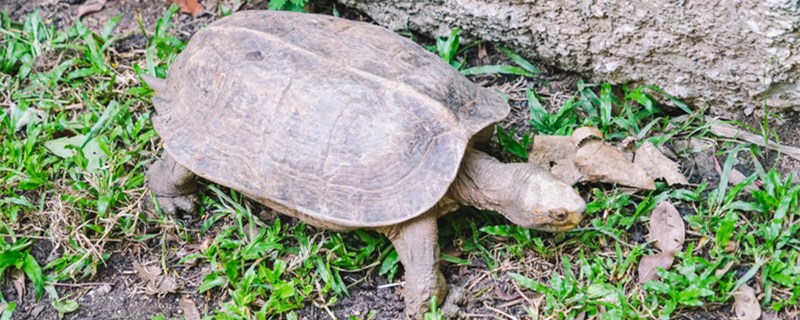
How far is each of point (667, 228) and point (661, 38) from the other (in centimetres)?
108

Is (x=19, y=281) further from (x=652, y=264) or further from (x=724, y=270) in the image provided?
(x=724, y=270)

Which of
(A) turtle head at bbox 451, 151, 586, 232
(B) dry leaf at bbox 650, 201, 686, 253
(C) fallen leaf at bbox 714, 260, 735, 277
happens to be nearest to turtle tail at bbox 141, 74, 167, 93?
(A) turtle head at bbox 451, 151, 586, 232

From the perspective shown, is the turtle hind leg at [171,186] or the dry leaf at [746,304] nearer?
the dry leaf at [746,304]

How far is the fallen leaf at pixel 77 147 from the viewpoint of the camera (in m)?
5.22

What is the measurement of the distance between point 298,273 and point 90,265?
3.98ft

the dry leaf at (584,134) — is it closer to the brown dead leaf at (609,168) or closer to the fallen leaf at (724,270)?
the brown dead leaf at (609,168)

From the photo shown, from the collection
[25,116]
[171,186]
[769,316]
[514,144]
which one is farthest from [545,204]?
[25,116]

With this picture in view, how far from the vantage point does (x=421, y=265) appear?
4.35 m

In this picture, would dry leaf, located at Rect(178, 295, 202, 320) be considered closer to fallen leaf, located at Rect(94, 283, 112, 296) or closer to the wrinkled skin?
fallen leaf, located at Rect(94, 283, 112, 296)

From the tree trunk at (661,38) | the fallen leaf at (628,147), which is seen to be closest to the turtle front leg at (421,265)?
the fallen leaf at (628,147)

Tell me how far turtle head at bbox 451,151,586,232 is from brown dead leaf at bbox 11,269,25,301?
2478 millimetres

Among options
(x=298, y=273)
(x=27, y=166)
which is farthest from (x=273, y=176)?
(x=27, y=166)

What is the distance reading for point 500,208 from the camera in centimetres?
445

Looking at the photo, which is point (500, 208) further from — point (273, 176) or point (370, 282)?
point (273, 176)
